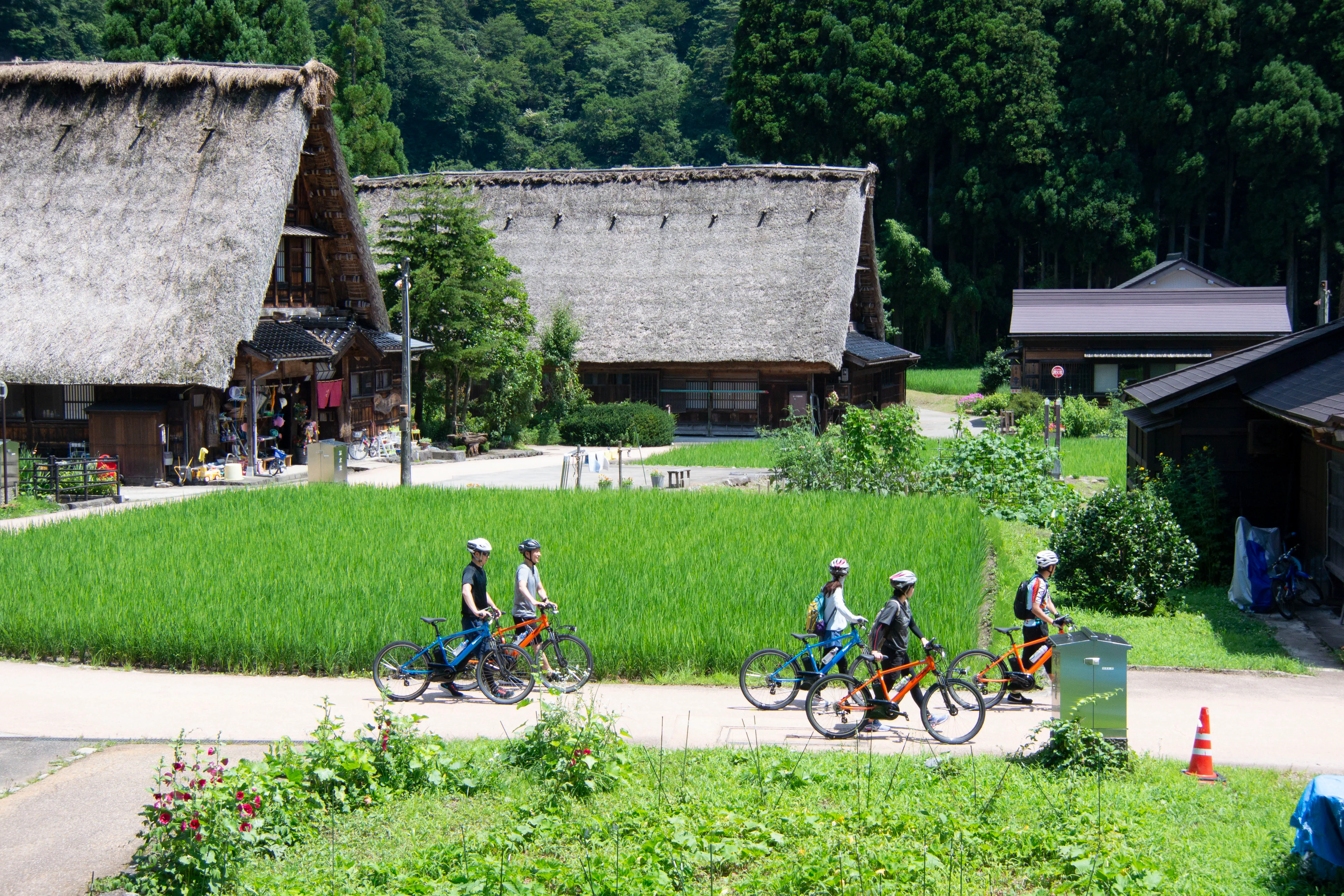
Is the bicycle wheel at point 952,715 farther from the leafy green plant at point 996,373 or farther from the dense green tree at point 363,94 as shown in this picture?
the dense green tree at point 363,94

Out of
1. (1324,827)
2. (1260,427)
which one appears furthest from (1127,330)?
(1324,827)

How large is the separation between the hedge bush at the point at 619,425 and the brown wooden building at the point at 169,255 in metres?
7.06

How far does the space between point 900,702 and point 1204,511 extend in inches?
316

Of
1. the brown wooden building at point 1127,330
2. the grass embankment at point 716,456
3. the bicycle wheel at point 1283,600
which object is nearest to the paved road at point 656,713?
the bicycle wheel at point 1283,600

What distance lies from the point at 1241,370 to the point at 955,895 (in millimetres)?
11820

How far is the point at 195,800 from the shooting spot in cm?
684

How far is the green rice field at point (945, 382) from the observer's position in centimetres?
4950

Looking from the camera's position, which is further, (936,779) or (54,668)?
(54,668)

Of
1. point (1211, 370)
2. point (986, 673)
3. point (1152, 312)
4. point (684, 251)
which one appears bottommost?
point (986, 673)

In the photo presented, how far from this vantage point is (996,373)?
4669 centimetres

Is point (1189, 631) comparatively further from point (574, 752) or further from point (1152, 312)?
point (1152, 312)

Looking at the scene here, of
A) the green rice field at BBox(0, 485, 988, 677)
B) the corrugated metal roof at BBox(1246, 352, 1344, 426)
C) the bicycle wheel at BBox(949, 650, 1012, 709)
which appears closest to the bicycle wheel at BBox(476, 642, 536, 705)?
A: the green rice field at BBox(0, 485, 988, 677)

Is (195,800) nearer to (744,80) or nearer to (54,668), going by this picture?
(54,668)

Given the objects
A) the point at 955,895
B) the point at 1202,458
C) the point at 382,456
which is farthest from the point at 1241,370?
the point at 382,456
